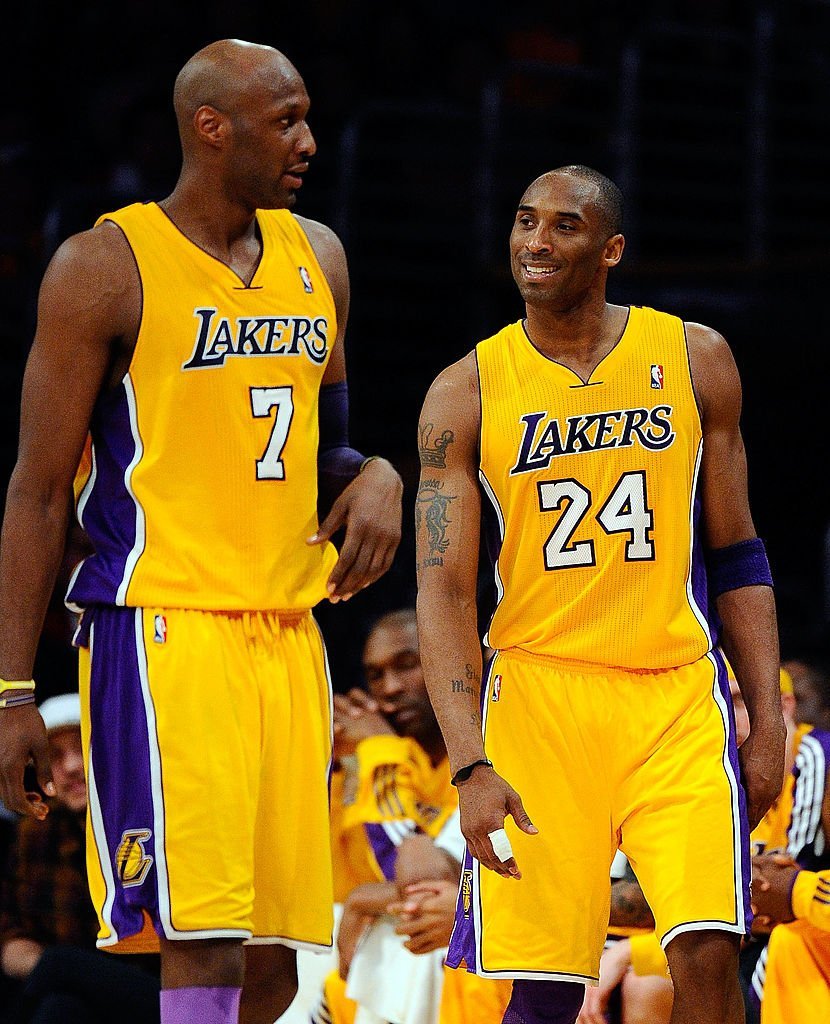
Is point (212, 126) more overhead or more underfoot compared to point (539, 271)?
more overhead

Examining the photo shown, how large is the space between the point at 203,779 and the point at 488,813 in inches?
23.1

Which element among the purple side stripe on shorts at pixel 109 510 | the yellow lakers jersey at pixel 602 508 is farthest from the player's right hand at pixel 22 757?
the yellow lakers jersey at pixel 602 508

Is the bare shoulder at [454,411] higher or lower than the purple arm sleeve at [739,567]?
higher

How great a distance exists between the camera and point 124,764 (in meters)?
3.46

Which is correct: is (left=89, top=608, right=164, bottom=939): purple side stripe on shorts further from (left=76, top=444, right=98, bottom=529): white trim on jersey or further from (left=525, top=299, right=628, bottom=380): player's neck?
(left=525, top=299, right=628, bottom=380): player's neck

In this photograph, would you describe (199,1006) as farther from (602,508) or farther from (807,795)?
(807,795)

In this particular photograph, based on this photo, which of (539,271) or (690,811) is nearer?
(690,811)

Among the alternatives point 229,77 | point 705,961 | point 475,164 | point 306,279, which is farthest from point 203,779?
point 475,164

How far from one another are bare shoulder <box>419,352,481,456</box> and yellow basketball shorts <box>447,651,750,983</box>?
1.71ft

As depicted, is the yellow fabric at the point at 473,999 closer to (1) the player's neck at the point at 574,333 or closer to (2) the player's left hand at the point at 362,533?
(2) the player's left hand at the point at 362,533

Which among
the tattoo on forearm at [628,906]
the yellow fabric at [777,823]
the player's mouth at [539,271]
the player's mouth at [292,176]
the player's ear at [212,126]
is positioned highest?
the player's ear at [212,126]

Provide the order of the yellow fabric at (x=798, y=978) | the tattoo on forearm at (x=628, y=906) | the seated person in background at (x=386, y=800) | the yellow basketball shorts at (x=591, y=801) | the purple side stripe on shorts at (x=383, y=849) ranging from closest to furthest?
the yellow basketball shorts at (x=591, y=801), the yellow fabric at (x=798, y=978), the tattoo on forearm at (x=628, y=906), the seated person in background at (x=386, y=800), the purple side stripe on shorts at (x=383, y=849)

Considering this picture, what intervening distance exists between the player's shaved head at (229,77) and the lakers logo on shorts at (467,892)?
5.60ft

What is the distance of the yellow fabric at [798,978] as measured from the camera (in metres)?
4.11
